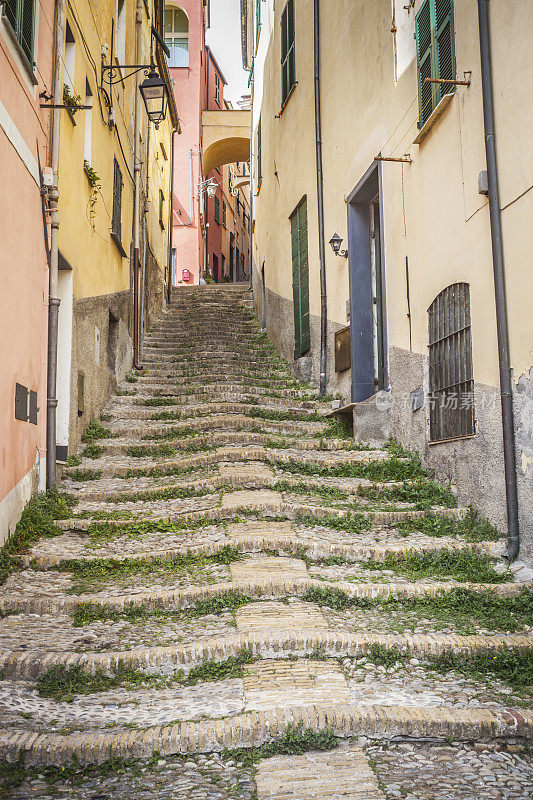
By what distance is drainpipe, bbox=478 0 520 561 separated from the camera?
5160 millimetres

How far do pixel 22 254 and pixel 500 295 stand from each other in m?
3.71

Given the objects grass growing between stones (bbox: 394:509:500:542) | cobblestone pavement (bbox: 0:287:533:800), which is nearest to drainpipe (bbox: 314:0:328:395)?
cobblestone pavement (bbox: 0:287:533:800)

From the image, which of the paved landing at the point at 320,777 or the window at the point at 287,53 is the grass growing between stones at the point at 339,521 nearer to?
the paved landing at the point at 320,777

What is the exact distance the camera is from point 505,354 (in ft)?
17.4

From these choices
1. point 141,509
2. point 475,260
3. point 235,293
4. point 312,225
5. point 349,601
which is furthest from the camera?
point 235,293

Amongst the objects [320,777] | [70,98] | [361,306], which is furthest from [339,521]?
[70,98]

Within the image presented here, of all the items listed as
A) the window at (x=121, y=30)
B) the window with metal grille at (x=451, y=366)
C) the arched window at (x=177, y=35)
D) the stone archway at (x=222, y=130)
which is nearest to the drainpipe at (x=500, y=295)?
the window with metal grille at (x=451, y=366)

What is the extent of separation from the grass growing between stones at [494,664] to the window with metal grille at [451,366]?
7.66 feet

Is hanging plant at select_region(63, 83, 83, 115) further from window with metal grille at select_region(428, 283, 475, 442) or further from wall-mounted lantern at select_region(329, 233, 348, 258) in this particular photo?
window with metal grille at select_region(428, 283, 475, 442)

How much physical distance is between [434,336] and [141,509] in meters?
3.17

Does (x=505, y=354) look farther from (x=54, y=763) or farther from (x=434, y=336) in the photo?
(x=54, y=763)

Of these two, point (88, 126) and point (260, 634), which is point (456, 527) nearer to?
point (260, 634)

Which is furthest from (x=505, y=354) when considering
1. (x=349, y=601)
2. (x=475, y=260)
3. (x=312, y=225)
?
(x=312, y=225)

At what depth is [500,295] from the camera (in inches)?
210
